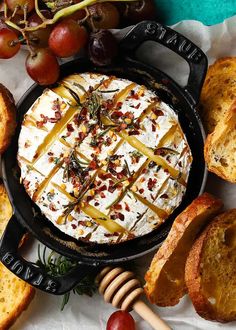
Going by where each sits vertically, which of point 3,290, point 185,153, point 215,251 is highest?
point 185,153

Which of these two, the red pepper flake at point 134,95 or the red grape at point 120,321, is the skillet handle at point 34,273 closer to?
the red grape at point 120,321

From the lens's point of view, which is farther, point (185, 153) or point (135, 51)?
point (135, 51)

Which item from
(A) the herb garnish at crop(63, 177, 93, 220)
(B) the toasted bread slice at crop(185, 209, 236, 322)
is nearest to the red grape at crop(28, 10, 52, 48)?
(A) the herb garnish at crop(63, 177, 93, 220)

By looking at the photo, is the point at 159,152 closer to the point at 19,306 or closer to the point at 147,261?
the point at 147,261

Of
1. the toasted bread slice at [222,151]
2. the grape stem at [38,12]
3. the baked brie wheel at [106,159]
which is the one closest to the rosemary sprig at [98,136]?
the baked brie wheel at [106,159]

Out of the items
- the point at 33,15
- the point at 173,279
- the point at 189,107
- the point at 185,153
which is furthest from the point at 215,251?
the point at 33,15

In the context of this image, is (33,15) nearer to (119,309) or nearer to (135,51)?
(135,51)
